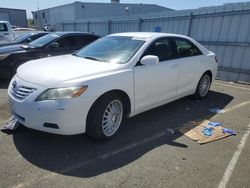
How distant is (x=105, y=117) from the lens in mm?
3537

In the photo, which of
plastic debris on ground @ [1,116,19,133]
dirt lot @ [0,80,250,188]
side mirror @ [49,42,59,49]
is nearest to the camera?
dirt lot @ [0,80,250,188]

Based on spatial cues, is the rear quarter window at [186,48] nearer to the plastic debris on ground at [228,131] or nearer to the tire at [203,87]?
the tire at [203,87]

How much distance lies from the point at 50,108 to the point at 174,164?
1.82 m

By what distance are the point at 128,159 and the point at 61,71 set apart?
1589mm

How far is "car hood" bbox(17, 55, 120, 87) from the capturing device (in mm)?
3137

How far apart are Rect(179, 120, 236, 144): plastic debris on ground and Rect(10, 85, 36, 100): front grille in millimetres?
2628

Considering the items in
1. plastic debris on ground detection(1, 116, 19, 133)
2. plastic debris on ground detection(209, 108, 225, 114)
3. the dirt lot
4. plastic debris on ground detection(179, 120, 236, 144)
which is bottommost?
plastic debris on ground detection(209, 108, 225, 114)

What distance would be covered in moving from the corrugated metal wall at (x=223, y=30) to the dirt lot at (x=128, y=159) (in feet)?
16.4

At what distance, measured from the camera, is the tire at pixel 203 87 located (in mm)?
5797

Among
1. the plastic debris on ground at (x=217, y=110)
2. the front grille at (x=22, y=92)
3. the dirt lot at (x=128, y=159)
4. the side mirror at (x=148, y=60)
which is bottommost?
the plastic debris on ground at (x=217, y=110)

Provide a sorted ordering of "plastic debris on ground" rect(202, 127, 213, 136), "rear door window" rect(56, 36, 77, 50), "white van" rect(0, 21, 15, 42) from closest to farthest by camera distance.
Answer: "plastic debris on ground" rect(202, 127, 213, 136) < "rear door window" rect(56, 36, 77, 50) < "white van" rect(0, 21, 15, 42)

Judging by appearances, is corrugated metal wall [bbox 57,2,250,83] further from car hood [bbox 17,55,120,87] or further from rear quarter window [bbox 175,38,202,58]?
car hood [bbox 17,55,120,87]

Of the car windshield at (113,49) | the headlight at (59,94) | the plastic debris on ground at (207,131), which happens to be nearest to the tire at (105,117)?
the headlight at (59,94)

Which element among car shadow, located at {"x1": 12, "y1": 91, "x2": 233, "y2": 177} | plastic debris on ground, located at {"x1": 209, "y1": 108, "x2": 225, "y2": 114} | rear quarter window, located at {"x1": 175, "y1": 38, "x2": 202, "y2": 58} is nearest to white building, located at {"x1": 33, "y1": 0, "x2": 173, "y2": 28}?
rear quarter window, located at {"x1": 175, "y1": 38, "x2": 202, "y2": 58}
